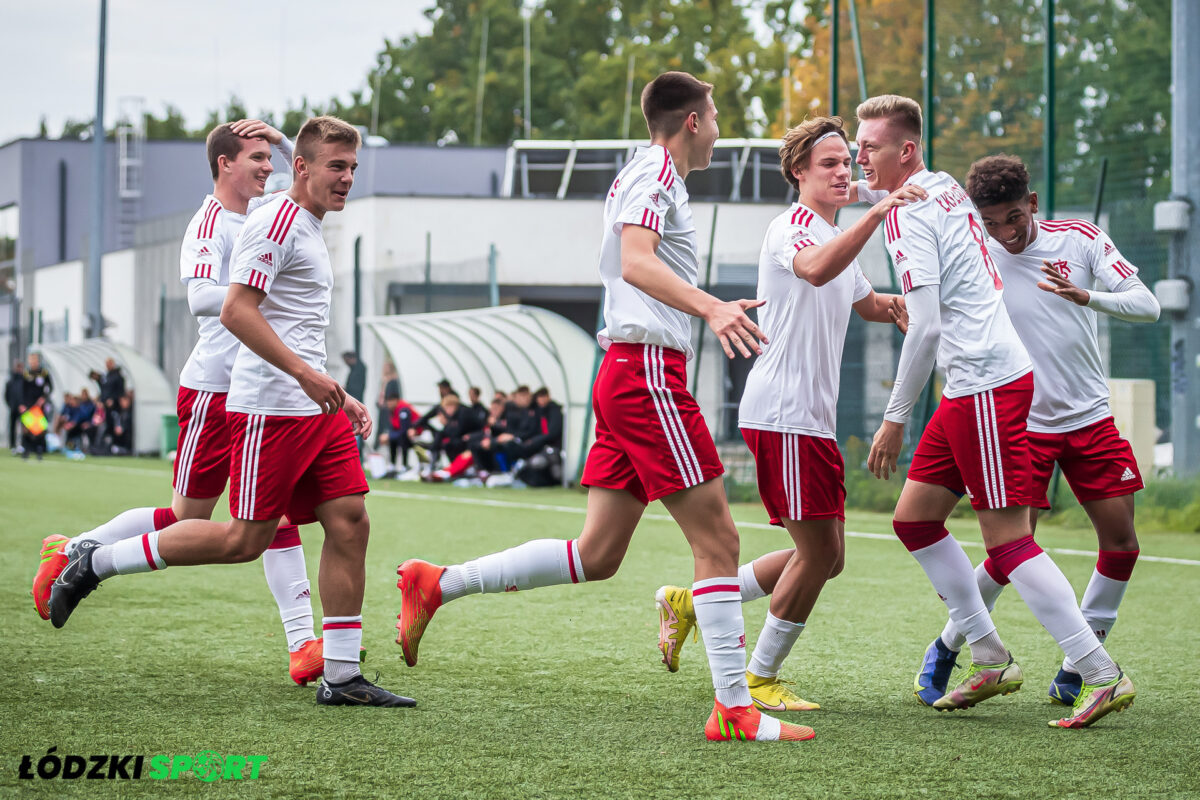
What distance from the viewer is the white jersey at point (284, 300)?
4750 mm

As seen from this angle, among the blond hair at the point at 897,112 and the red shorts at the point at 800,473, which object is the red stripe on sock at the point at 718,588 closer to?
the red shorts at the point at 800,473

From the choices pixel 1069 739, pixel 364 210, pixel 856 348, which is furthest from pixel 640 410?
pixel 364 210

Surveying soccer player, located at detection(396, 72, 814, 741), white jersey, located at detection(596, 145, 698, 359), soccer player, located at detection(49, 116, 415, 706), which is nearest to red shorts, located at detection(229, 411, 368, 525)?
soccer player, located at detection(49, 116, 415, 706)

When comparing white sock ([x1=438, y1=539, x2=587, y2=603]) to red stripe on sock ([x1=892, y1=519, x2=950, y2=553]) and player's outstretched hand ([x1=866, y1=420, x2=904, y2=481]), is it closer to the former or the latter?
player's outstretched hand ([x1=866, y1=420, x2=904, y2=481])

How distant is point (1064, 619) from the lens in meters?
4.53

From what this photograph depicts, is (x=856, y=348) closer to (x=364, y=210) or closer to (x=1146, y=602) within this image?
(x=1146, y=602)

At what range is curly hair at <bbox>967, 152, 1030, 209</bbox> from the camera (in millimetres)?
4867

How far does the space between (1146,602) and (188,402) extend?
205 inches

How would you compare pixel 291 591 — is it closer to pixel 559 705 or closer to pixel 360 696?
pixel 360 696

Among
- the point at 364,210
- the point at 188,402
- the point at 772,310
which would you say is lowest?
the point at 188,402

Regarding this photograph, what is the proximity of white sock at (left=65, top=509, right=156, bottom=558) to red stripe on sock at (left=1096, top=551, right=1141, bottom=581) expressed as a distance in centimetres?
362

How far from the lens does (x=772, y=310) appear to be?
4633mm

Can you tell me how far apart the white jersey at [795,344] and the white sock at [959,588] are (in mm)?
605

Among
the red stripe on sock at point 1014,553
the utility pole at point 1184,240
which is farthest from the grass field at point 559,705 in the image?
the utility pole at point 1184,240
